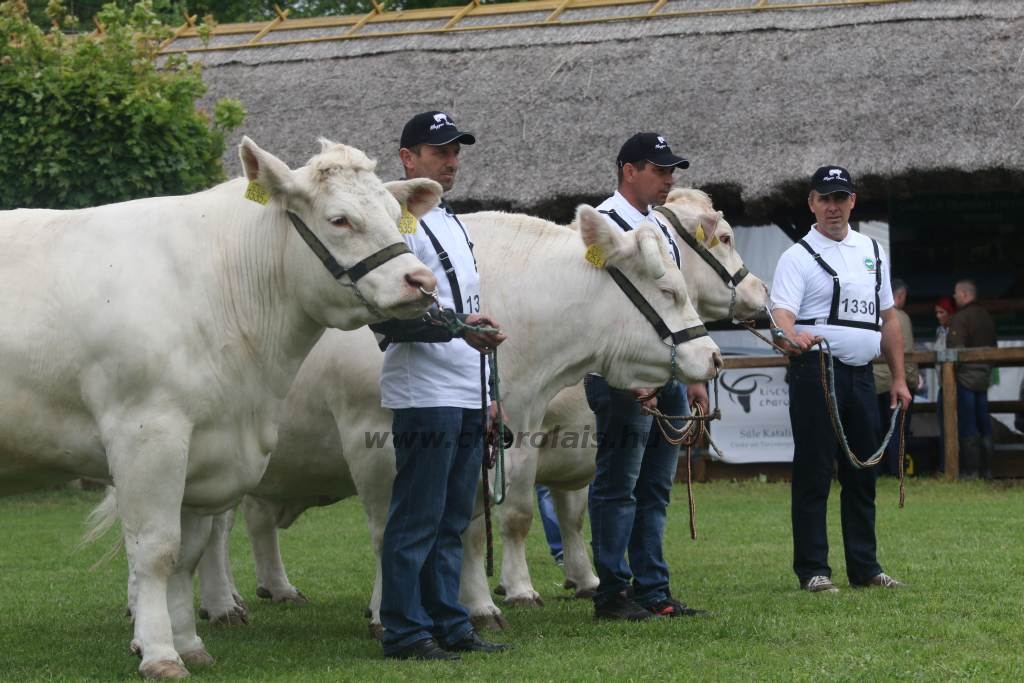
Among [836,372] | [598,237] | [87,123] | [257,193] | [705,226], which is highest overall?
[87,123]

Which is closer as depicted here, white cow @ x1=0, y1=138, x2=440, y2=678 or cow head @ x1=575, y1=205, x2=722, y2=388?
white cow @ x1=0, y1=138, x2=440, y2=678

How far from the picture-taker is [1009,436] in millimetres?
17438

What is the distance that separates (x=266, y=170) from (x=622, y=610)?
317 centimetres

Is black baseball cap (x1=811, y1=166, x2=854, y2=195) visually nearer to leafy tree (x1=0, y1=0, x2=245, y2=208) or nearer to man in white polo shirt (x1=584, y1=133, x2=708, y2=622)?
man in white polo shirt (x1=584, y1=133, x2=708, y2=622)

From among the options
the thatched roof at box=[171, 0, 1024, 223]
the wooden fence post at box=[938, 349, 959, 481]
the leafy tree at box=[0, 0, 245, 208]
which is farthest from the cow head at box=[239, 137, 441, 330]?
the thatched roof at box=[171, 0, 1024, 223]

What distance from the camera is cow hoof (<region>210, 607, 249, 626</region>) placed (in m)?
8.48

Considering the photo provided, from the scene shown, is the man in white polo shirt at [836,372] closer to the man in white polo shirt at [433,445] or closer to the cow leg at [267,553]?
the man in white polo shirt at [433,445]

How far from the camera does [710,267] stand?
934 centimetres

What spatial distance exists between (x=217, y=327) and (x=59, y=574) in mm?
4997

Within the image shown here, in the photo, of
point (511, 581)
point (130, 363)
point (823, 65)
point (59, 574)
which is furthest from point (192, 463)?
point (823, 65)

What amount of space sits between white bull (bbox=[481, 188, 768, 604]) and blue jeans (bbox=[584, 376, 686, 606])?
28.5 inches

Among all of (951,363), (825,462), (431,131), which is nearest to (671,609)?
(825,462)

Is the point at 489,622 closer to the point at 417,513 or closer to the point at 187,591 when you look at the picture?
the point at 417,513

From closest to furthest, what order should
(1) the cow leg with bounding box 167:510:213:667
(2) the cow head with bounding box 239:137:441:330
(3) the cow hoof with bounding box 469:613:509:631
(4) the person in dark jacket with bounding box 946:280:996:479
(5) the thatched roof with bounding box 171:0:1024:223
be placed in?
(2) the cow head with bounding box 239:137:441:330, (1) the cow leg with bounding box 167:510:213:667, (3) the cow hoof with bounding box 469:613:509:631, (4) the person in dark jacket with bounding box 946:280:996:479, (5) the thatched roof with bounding box 171:0:1024:223
